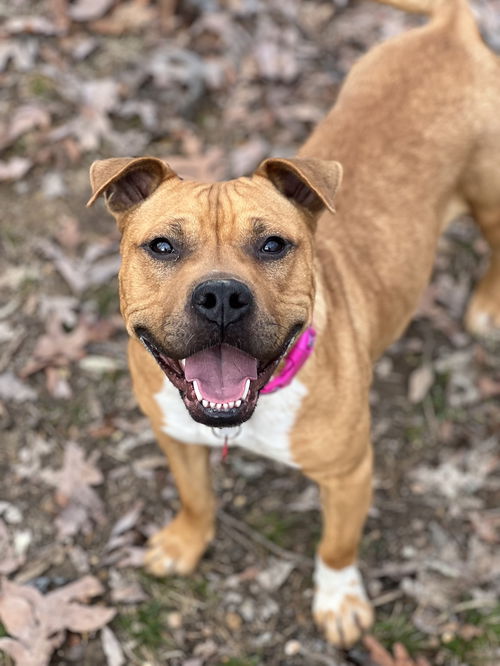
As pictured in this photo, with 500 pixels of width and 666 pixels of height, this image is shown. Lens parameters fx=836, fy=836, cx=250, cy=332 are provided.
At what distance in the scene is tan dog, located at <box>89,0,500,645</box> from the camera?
2979 mm

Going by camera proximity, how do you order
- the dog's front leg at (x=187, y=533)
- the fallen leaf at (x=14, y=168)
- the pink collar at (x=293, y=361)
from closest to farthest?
the pink collar at (x=293, y=361) → the dog's front leg at (x=187, y=533) → the fallen leaf at (x=14, y=168)

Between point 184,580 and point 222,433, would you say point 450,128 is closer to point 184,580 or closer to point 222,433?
point 222,433

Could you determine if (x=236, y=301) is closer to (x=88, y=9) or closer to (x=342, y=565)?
(x=342, y=565)

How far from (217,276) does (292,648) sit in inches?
88.0

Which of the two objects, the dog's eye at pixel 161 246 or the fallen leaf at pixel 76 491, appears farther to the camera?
the fallen leaf at pixel 76 491

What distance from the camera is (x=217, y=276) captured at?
9.30ft

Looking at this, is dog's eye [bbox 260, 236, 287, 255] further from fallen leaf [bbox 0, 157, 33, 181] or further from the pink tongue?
fallen leaf [bbox 0, 157, 33, 181]

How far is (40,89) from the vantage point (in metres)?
6.21

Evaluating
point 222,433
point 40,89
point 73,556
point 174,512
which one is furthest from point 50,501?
point 40,89

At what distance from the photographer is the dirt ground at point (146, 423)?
4.21 metres

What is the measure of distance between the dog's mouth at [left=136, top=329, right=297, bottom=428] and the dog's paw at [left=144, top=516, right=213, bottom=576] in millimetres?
1517

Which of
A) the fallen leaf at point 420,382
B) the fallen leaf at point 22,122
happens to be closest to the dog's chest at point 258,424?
the fallen leaf at point 420,382

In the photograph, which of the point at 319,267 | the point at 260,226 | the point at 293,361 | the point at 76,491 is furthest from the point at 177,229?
the point at 76,491

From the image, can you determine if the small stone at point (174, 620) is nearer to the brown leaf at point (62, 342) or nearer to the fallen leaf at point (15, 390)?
the fallen leaf at point (15, 390)
